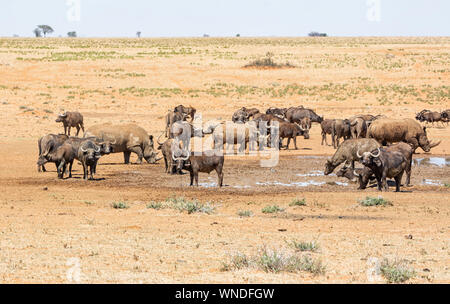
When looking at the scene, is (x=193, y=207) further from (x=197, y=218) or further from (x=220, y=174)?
(x=220, y=174)

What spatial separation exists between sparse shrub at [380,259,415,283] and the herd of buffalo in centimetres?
917

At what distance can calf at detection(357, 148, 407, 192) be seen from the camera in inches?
730

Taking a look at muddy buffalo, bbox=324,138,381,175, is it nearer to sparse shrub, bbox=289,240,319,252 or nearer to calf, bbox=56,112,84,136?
sparse shrub, bbox=289,240,319,252

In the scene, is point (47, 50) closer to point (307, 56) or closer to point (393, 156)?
point (307, 56)

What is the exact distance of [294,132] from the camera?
100 feet

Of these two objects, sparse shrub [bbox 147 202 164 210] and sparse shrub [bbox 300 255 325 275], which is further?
sparse shrub [bbox 147 202 164 210]

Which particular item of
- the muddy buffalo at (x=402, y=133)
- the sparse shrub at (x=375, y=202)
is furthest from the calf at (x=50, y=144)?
the muddy buffalo at (x=402, y=133)

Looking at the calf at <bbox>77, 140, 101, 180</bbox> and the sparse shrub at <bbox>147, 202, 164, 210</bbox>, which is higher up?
the calf at <bbox>77, 140, 101, 180</bbox>

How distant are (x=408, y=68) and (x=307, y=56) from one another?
16.4 metres

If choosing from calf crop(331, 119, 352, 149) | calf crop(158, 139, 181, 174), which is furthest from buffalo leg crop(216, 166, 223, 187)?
calf crop(331, 119, 352, 149)

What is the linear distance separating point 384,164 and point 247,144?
1211 cm

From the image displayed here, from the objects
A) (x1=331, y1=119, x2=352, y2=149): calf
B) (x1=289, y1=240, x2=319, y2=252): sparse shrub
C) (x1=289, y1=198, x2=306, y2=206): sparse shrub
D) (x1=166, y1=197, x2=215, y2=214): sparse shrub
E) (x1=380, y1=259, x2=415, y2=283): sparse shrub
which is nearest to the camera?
(x1=380, y1=259, x2=415, y2=283): sparse shrub
